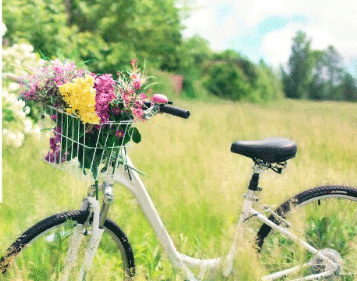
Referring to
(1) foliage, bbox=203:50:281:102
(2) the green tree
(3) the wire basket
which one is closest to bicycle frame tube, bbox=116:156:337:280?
(3) the wire basket

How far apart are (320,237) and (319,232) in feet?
0.13

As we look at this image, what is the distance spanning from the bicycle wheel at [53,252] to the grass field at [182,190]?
0.14 meters

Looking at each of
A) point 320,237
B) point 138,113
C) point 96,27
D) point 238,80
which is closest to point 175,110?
point 138,113

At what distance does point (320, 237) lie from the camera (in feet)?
10.9

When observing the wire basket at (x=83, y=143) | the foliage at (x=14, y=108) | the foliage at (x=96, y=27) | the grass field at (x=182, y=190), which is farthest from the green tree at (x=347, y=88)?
the wire basket at (x=83, y=143)

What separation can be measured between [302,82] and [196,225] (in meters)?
38.1

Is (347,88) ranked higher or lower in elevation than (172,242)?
higher

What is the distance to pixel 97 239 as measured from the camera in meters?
2.32

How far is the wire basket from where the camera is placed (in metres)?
2.02

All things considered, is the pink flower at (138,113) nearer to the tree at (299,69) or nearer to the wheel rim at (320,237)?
the wheel rim at (320,237)

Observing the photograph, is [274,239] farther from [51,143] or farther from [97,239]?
[51,143]

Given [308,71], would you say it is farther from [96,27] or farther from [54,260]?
[54,260]

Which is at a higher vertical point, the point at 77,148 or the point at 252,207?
the point at 77,148

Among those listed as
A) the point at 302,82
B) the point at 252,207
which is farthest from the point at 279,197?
the point at 302,82
